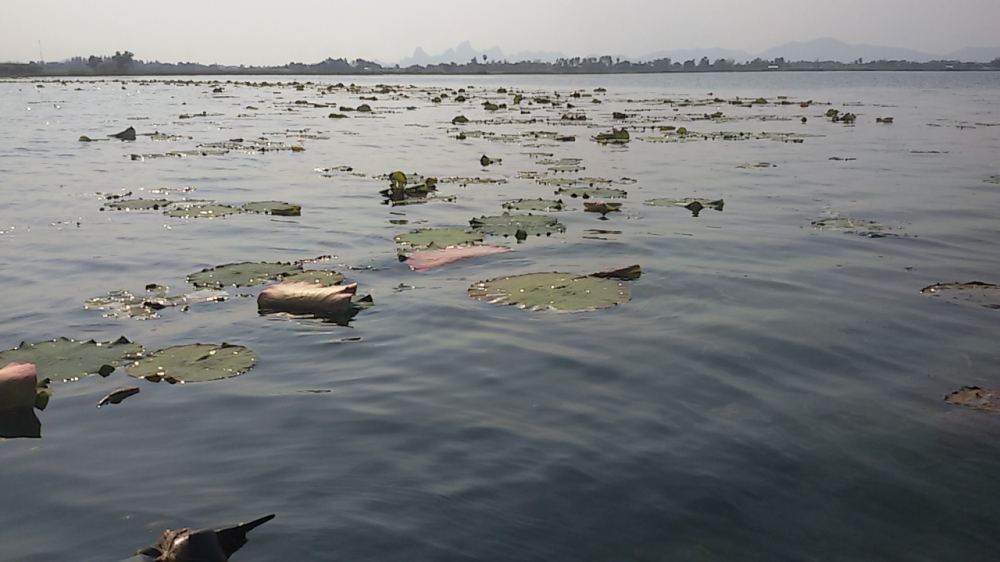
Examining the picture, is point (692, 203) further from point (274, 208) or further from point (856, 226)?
point (274, 208)

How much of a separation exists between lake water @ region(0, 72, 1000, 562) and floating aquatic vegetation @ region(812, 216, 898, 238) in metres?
0.19

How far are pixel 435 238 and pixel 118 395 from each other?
449 centimetres

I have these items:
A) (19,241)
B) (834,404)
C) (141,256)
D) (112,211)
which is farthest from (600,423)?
(112,211)

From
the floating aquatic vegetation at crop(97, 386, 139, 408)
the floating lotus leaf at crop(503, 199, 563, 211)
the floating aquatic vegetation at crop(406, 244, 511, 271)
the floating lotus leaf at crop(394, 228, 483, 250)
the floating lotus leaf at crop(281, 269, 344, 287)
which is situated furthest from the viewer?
the floating lotus leaf at crop(503, 199, 563, 211)

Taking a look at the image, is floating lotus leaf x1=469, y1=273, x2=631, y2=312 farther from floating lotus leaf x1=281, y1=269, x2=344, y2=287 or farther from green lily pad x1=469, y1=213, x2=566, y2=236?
green lily pad x1=469, y1=213, x2=566, y2=236

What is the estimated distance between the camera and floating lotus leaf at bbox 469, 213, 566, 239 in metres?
9.07

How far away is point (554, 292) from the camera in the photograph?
253 inches

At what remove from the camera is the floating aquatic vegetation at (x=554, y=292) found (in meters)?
6.27

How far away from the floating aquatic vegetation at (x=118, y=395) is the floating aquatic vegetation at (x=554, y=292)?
289 cm

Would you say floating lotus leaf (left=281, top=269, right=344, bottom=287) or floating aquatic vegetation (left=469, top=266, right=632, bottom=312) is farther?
floating lotus leaf (left=281, top=269, right=344, bottom=287)

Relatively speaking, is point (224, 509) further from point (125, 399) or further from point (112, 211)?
point (112, 211)

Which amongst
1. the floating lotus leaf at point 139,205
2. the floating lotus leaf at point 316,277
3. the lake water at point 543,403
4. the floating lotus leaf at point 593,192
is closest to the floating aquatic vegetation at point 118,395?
the lake water at point 543,403

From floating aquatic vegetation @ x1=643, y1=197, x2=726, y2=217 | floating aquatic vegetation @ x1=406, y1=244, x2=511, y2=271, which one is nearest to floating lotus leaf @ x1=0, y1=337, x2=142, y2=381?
floating aquatic vegetation @ x1=406, y1=244, x2=511, y2=271

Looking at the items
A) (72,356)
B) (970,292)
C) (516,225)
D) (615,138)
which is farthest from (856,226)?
(615,138)
